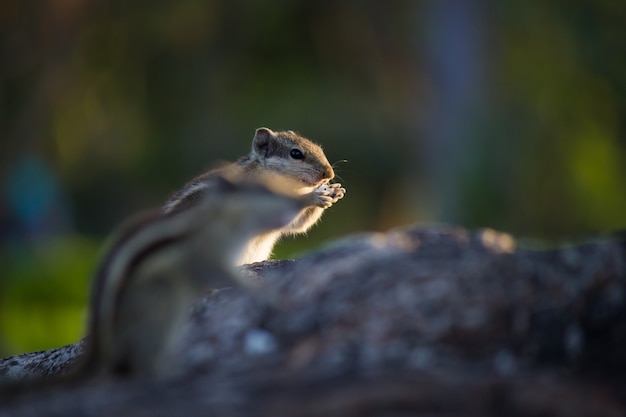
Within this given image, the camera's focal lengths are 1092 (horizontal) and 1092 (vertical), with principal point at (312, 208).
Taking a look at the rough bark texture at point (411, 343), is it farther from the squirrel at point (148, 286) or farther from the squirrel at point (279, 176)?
the squirrel at point (279, 176)

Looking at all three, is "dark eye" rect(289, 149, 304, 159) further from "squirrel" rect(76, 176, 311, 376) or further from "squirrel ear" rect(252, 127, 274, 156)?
"squirrel" rect(76, 176, 311, 376)

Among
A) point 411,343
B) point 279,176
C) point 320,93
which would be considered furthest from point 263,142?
point 320,93

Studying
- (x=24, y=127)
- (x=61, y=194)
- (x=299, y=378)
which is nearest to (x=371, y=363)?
(x=299, y=378)

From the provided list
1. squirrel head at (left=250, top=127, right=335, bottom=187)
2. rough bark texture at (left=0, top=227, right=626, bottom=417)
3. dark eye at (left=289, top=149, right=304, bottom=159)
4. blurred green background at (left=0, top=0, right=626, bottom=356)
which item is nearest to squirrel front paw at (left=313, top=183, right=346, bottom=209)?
squirrel head at (left=250, top=127, right=335, bottom=187)

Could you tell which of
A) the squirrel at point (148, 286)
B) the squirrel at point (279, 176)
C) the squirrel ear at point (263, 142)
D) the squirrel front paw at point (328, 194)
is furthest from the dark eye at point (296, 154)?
the squirrel at point (148, 286)

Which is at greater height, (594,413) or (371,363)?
(371,363)

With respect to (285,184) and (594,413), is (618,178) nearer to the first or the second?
(285,184)

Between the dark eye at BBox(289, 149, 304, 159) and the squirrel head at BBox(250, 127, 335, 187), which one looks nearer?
the squirrel head at BBox(250, 127, 335, 187)
